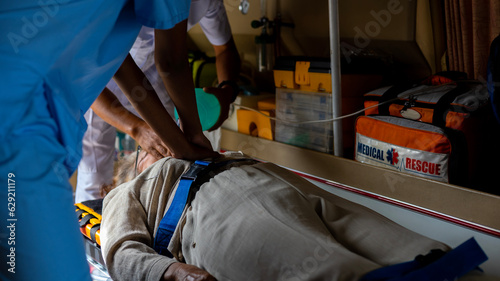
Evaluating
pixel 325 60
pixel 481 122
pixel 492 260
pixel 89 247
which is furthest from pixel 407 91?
pixel 89 247

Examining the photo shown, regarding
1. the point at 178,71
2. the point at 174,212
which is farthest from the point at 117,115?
the point at 174,212

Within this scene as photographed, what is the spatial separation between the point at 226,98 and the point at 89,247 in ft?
3.08

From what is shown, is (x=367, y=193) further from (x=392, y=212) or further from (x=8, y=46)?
(x=8, y=46)

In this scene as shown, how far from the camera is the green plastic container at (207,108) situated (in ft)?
7.07

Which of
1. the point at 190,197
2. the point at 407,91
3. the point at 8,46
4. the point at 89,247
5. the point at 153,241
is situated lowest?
the point at 89,247

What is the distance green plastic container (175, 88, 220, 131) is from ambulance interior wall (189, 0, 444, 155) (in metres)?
0.72

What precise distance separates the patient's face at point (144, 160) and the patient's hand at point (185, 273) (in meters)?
0.69

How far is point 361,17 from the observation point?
244cm

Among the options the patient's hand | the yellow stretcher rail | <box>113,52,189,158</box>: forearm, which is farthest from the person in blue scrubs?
the yellow stretcher rail

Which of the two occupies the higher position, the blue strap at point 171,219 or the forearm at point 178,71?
the forearm at point 178,71

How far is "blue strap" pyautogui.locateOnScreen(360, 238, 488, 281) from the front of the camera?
3.14ft

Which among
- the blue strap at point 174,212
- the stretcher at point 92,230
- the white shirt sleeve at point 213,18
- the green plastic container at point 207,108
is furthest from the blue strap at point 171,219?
the white shirt sleeve at point 213,18

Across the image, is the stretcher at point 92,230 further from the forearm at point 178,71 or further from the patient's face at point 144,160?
the forearm at point 178,71

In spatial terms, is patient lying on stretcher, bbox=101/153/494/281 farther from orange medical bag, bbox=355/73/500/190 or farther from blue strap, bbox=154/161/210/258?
orange medical bag, bbox=355/73/500/190
